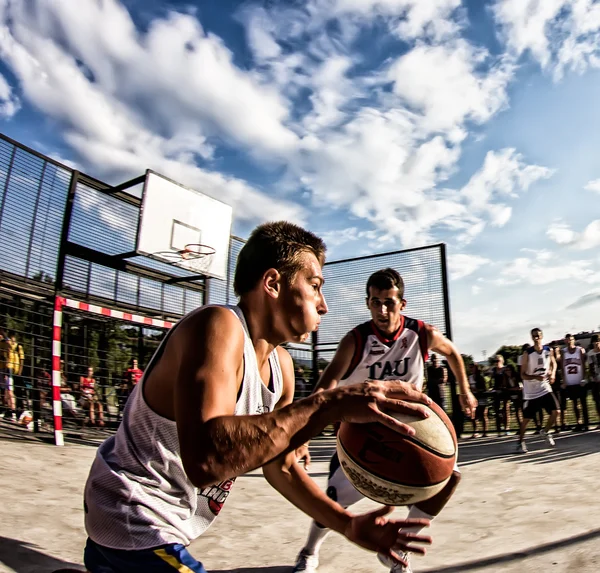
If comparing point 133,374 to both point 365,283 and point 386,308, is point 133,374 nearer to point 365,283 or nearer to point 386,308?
point 365,283

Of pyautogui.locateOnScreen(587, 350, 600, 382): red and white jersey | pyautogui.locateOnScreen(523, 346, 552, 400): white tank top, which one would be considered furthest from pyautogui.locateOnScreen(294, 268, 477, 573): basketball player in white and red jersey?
pyautogui.locateOnScreen(587, 350, 600, 382): red and white jersey

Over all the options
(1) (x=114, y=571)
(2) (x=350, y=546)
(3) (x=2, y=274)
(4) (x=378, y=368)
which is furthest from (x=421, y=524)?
(3) (x=2, y=274)

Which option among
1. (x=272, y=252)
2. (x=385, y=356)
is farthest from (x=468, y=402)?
(x=272, y=252)

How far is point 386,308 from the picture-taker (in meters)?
4.06

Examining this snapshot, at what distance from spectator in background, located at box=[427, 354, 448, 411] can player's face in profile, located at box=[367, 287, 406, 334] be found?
22.4 feet

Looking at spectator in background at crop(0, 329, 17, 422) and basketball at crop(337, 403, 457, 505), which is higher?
spectator in background at crop(0, 329, 17, 422)

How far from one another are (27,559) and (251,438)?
256 cm

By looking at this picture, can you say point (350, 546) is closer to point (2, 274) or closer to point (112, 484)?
point (112, 484)

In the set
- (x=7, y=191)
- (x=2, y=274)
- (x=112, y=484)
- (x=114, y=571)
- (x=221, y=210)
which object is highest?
(x=221, y=210)

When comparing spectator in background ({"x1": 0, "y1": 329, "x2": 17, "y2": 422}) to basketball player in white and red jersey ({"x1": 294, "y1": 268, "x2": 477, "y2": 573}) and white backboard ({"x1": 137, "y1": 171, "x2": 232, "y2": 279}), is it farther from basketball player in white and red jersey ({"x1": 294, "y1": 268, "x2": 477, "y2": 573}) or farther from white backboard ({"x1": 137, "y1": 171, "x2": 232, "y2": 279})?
basketball player in white and red jersey ({"x1": 294, "y1": 268, "x2": 477, "y2": 573})

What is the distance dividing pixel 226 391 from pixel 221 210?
11929 mm

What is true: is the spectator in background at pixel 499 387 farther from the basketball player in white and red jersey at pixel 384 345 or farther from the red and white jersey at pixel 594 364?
the basketball player in white and red jersey at pixel 384 345

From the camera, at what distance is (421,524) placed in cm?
179

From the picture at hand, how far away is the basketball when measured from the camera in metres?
2.05
